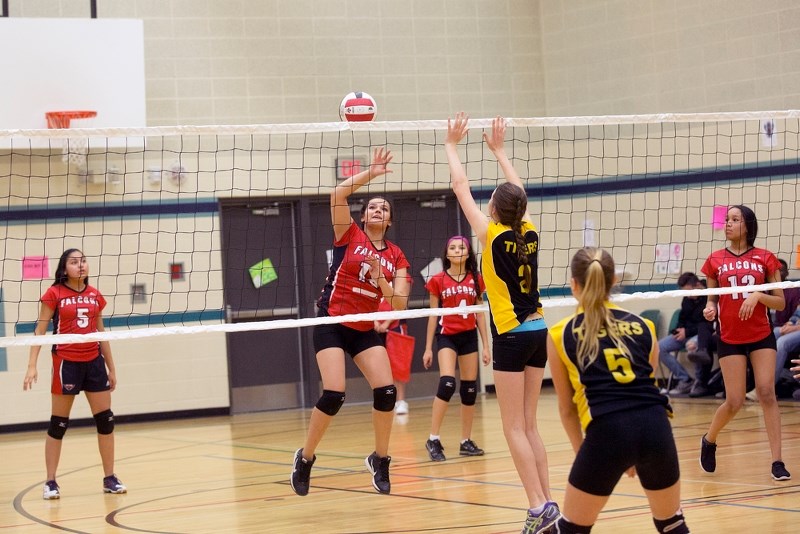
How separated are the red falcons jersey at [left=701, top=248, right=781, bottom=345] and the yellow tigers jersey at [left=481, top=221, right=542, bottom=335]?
7.09 ft

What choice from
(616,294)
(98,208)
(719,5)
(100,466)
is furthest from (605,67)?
(616,294)

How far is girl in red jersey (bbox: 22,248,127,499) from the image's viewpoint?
781cm

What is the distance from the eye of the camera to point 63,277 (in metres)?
7.87

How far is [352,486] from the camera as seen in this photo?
781 centimetres

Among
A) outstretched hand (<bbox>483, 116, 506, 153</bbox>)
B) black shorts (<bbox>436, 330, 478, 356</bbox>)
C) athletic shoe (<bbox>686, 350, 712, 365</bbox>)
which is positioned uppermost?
outstretched hand (<bbox>483, 116, 506, 153</bbox>)

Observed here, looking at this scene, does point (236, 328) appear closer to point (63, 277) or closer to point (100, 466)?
point (63, 277)

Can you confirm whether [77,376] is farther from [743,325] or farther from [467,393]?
[743,325]

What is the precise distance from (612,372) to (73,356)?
4.98 metres

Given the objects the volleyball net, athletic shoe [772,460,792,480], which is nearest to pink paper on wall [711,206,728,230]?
the volleyball net

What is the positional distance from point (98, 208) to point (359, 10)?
168 inches

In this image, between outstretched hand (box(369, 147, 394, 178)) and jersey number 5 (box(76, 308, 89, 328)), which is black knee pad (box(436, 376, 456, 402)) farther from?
outstretched hand (box(369, 147, 394, 178))

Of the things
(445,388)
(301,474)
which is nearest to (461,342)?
(445,388)

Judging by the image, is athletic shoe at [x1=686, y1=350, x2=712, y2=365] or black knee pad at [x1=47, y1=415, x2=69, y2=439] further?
athletic shoe at [x1=686, y1=350, x2=712, y2=365]

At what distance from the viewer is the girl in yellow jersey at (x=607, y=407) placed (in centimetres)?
383
